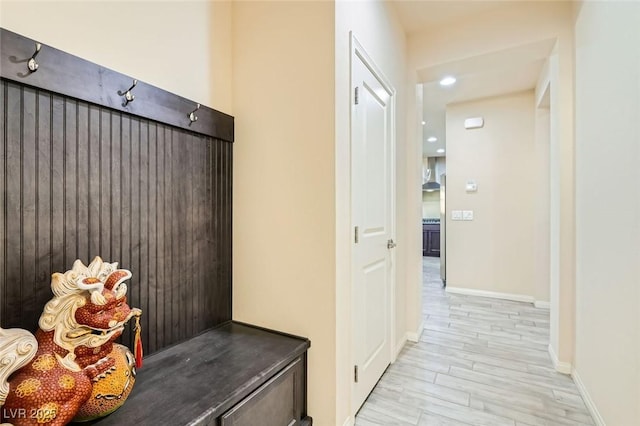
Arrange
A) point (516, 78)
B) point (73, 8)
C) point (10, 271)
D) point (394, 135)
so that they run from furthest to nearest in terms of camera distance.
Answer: point (516, 78) < point (394, 135) < point (73, 8) < point (10, 271)

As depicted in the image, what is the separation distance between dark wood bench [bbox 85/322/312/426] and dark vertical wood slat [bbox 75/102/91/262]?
1.78 feet

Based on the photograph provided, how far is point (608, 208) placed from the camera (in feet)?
5.16

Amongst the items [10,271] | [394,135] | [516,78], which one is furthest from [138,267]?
[516,78]

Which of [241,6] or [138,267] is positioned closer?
[138,267]

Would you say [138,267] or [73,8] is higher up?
[73,8]

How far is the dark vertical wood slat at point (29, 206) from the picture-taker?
38.4 inches

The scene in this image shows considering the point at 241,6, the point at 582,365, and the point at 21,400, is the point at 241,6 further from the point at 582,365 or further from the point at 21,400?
the point at 582,365

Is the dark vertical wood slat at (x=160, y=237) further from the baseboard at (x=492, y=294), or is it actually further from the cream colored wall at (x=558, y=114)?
the baseboard at (x=492, y=294)

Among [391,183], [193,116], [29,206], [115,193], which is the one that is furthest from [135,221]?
[391,183]

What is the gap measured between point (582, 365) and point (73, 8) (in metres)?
3.24

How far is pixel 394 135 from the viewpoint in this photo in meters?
2.34

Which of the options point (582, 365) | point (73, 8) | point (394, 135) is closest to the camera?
point (73, 8)

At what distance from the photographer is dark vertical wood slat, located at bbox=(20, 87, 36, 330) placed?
0.98 meters

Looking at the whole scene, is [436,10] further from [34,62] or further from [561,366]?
[561,366]
